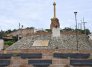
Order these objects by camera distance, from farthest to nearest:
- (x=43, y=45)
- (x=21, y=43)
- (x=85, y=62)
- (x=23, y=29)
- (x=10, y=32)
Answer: (x=10, y=32)
(x=23, y=29)
(x=21, y=43)
(x=43, y=45)
(x=85, y=62)

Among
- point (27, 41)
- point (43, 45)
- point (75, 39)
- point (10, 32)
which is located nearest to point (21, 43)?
point (27, 41)

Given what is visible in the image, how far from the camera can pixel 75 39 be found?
29.7 metres

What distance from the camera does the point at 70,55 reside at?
34.8ft

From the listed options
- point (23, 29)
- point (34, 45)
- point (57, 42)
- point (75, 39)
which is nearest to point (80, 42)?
point (75, 39)

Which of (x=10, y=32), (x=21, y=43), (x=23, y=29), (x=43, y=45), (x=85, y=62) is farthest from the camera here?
(x=10, y=32)

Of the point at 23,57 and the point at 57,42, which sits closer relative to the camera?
the point at 23,57

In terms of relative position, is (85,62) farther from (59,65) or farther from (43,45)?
(43,45)

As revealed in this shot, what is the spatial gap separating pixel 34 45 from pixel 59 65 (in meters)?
18.3

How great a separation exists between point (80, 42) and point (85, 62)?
19314mm

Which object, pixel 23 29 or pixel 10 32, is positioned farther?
pixel 10 32

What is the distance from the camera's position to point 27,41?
100 feet

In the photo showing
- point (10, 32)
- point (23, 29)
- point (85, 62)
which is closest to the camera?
point (85, 62)

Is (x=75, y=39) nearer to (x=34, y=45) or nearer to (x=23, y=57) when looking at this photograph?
(x=34, y=45)

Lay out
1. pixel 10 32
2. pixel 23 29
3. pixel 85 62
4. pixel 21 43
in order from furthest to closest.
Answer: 1. pixel 10 32
2. pixel 23 29
3. pixel 21 43
4. pixel 85 62
